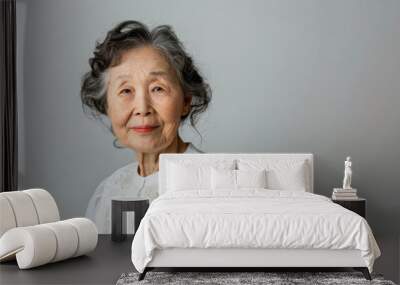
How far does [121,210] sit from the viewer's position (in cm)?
705

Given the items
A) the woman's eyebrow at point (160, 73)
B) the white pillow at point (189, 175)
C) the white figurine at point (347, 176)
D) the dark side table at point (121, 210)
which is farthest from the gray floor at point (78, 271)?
the white figurine at point (347, 176)

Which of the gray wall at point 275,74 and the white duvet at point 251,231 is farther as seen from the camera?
the gray wall at point 275,74

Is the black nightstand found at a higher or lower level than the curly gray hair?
lower

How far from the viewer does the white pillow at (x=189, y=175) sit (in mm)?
6984

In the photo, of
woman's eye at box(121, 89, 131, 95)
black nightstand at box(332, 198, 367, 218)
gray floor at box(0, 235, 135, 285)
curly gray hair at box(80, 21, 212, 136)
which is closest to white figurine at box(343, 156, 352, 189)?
black nightstand at box(332, 198, 367, 218)

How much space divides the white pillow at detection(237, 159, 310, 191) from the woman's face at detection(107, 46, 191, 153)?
3.11 feet

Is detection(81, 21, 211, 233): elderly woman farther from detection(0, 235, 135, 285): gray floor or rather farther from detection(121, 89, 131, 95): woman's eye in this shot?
detection(0, 235, 135, 285): gray floor

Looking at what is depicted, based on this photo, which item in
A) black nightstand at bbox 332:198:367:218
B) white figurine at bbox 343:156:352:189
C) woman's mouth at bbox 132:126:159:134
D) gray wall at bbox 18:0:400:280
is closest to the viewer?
black nightstand at bbox 332:198:367:218

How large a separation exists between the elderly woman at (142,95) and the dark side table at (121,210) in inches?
20.9

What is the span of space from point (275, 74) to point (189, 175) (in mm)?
1568

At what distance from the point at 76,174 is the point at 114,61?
136 centimetres

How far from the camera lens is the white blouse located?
7672mm


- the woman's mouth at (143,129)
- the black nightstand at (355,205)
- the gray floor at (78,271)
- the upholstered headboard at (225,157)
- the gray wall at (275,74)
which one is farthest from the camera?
the woman's mouth at (143,129)

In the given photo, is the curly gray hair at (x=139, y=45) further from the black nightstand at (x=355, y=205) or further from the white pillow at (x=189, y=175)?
the black nightstand at (x=355, y=205)
